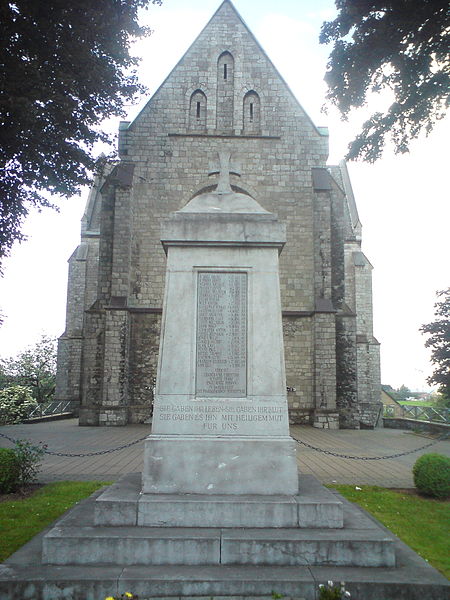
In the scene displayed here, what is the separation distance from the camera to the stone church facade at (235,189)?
68.6ft

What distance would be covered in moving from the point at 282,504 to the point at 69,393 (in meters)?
28.3

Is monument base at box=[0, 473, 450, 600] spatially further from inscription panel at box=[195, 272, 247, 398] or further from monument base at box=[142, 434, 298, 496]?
inscription panel at box=[195, 272, 247, 398]

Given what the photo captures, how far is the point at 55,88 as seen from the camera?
546 inches

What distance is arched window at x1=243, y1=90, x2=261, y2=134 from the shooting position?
23.3 meters

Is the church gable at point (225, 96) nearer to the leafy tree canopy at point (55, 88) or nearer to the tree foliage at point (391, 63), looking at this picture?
the leafy tree canopy at point (55, 88)

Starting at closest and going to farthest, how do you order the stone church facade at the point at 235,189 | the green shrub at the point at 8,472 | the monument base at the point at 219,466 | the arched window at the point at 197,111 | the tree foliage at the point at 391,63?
the monument base at the point at 219,466, the green shrub at the point at 8,472, the tree foliage at the point at 391,63, the stone church facade at the point at 235,189, the arched window at the point at 197,111

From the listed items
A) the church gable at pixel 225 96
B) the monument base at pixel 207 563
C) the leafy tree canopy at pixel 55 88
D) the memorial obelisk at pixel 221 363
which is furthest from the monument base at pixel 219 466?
the church gable at pixel 225 96

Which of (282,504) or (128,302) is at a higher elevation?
(128,302)

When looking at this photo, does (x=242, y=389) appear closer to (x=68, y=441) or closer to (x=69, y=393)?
(x=68, y=441)

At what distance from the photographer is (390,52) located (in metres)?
13.6

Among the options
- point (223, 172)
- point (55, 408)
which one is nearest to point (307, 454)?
point (223, 172)

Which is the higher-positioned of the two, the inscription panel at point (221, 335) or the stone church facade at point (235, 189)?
the stone church facade at point (235, 189)

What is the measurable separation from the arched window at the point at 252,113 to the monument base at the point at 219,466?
20.3 metres

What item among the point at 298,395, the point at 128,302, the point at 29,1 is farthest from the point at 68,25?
the point at 298,395
